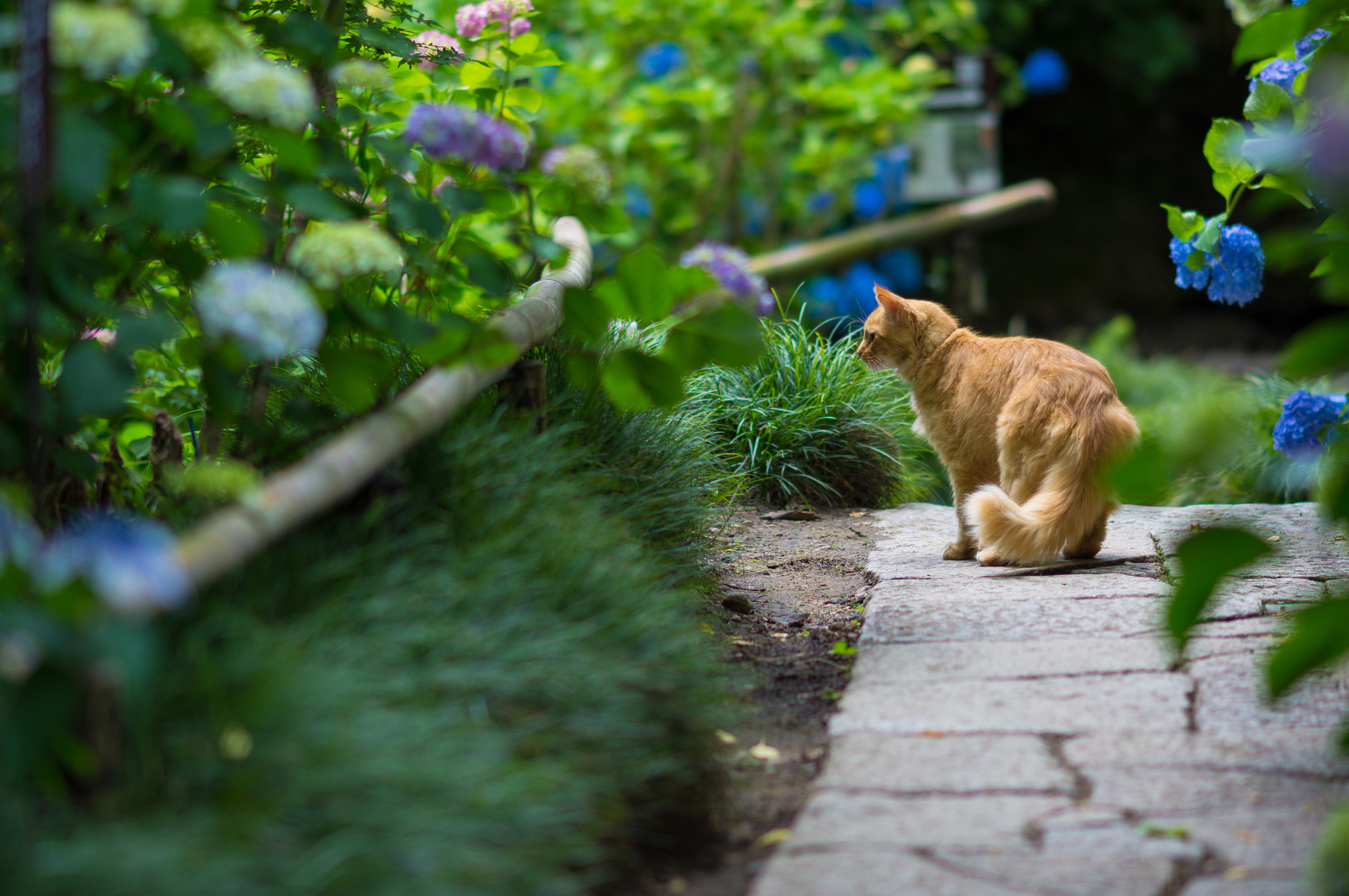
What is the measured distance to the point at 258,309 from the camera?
1.36 m

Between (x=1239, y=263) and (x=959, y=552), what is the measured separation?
3.49 feet

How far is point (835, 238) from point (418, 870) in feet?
22.4

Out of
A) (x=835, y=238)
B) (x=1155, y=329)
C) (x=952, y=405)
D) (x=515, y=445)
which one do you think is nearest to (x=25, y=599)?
(x=515, y=445)

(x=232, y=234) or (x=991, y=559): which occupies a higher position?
(x=232, y=234)

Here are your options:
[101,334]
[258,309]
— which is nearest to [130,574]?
[258,309]

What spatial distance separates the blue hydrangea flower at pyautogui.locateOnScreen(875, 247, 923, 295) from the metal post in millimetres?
7058

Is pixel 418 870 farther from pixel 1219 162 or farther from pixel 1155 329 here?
pixel 1155 329

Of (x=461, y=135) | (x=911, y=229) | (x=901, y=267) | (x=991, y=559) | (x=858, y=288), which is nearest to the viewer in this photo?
(x=461, y=135)

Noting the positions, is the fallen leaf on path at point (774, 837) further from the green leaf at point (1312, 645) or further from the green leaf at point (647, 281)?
the green leaf at point (647, 281)

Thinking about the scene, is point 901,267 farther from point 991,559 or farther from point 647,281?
point 647,281

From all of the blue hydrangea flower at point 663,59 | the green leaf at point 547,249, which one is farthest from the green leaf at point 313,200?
the blue hydrangea flower at point 663,59

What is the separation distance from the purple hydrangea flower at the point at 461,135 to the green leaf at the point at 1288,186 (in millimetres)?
1430

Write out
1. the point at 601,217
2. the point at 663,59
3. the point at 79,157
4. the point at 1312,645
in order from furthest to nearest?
the point at 663,59, the point at 601,217, the point at 79,157, the point at 1312,645

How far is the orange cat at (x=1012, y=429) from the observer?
9.11 ft
